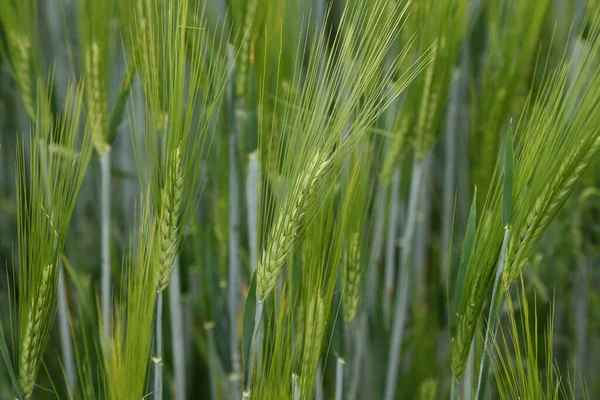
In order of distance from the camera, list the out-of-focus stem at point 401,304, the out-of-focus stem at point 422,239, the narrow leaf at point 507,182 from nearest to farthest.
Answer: the narrow leaf at point 507,182 < the out-of-focus stem at point 401,304 < the out-of-focus stem at point 422,239

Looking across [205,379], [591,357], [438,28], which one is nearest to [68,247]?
[205,379]

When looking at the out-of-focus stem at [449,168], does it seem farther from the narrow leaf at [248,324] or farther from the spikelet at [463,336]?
A: the narrow leaf at [248,324]

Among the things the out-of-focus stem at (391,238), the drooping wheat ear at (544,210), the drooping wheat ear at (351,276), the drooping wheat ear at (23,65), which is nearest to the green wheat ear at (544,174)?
the drooping wheat ear at (544,210)

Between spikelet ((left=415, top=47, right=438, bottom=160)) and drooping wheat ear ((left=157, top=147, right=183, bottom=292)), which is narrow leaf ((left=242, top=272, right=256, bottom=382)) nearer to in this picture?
drooping wheat ear ((left=157, top=147, right=183, bottom=292))

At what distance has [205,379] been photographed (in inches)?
39.9

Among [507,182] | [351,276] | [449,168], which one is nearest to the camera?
[507,182]

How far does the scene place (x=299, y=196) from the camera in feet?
1.81

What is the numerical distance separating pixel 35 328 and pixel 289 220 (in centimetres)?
26

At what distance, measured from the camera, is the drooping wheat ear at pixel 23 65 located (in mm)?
748

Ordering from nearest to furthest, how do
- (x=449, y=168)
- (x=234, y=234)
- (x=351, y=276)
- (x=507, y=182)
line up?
(x=507, y=182)
(x=351, y=276)
(x=234, y=234)
(x=449, y=168)

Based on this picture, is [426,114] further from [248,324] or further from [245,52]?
[248,324]

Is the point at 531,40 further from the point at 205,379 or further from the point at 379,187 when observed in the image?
the point at 205,379

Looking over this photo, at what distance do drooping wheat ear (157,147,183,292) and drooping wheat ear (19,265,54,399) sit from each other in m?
0.10

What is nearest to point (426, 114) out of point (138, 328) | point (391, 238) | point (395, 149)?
point (395, 149)
